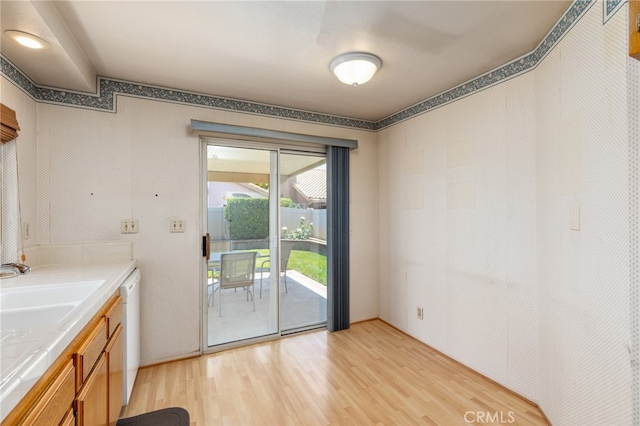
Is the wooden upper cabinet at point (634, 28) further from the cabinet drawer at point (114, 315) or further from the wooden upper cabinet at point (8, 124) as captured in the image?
the wooden upper cabinet at point (8, 124)

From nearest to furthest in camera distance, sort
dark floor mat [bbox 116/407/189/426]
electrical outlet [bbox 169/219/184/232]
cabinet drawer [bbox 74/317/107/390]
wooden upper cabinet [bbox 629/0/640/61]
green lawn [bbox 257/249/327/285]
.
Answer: wooden upper cabinet [bbox 629/0/640/61] → cabinet drawer [bbox 74/317/107/390] → dark floor mat [bbox 116/407/189/426] → electrical outlet [bbox 169/219/184/232] → green lawn [bbox 257/249/327/285]

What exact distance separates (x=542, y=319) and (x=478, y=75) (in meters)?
1.92

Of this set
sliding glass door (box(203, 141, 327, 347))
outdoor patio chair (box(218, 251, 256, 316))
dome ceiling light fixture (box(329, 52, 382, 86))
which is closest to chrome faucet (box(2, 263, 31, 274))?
sliding glass door (box(203, 141, 327, 347))

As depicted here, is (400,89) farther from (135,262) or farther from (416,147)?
(135,262)

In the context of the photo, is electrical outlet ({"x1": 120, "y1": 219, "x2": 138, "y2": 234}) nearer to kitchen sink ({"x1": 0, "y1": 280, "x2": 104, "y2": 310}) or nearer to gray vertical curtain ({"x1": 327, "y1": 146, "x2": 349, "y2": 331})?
kitchen sink ({"x1": 0, "y1": 280, "x2": 104, "y2": 310})

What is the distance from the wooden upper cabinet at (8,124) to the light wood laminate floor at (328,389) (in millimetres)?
1918

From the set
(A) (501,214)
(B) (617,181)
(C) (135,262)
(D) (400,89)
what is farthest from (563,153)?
(C) (135,262)

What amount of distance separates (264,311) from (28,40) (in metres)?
2.71

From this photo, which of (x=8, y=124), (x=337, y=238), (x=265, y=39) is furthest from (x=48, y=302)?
(x=337, y=238)

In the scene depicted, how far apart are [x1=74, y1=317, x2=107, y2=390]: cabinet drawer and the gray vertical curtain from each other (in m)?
2.21

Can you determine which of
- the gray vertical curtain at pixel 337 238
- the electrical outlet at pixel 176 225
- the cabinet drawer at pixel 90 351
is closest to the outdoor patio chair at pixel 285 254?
the gray vertical curtain at pixel 337 238

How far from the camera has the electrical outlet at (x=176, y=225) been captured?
8.52ft

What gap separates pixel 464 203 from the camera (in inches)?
100

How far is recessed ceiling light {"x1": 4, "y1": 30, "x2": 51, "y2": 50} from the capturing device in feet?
5.09
